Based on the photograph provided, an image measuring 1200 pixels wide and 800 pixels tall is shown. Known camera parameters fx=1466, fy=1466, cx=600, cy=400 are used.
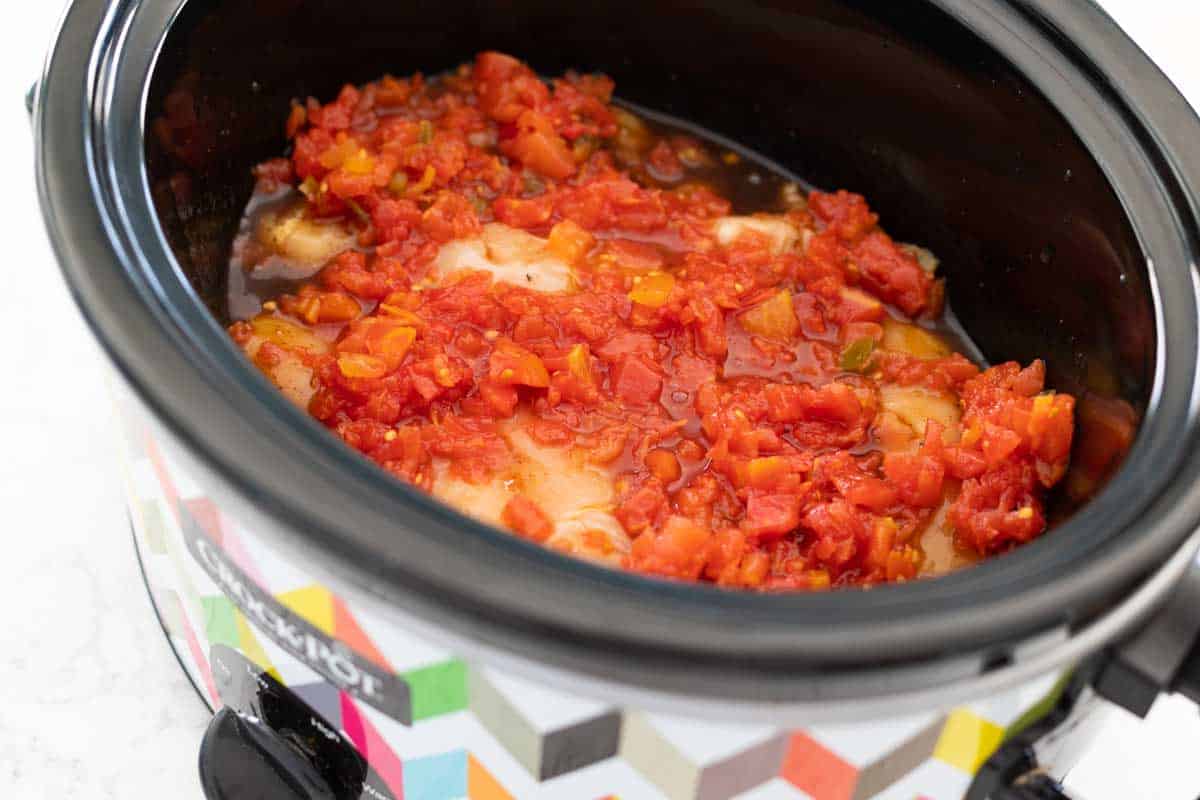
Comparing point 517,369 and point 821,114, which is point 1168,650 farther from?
point 821,114

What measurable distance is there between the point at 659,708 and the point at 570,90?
1266mm

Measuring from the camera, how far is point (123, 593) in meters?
1.99

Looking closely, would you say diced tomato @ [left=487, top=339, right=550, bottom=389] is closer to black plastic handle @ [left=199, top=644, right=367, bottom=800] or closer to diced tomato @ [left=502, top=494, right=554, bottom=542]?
diced tomato @ [left=502, top=494, right=554, bottom=542]

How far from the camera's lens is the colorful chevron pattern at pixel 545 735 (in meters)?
1.25

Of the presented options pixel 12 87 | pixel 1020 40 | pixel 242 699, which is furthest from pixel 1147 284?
pixel 12 87

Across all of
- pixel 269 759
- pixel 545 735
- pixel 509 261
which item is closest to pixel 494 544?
pixel 545 735

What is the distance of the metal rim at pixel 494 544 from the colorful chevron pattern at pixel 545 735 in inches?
3.9

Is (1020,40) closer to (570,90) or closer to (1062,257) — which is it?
(1062,257)

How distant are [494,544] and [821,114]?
1172 mm

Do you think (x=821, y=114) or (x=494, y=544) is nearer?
(x=494, y=544)

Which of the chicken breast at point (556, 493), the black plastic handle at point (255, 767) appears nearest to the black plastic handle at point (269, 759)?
the black plastic handle at point (255, 767)

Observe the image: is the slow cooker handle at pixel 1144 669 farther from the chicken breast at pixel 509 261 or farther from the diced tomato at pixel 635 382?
the chicken breast at pixel 509 261

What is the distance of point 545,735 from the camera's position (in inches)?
50.4

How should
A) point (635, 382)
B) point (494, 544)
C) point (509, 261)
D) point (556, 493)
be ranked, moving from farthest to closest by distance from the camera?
point (509, 261) < point (635, 382) < point (556, 493) < point (494, 544)
